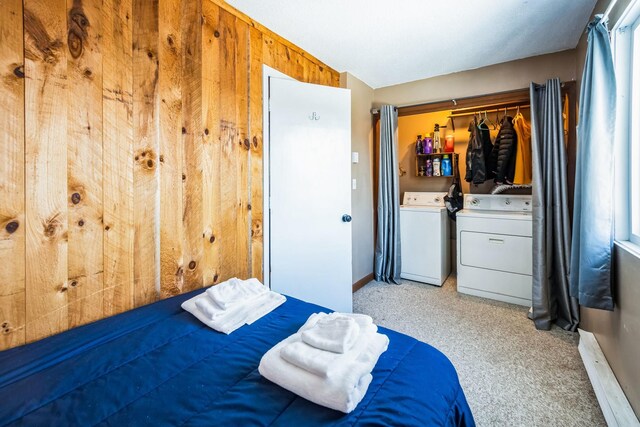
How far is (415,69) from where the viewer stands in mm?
2928

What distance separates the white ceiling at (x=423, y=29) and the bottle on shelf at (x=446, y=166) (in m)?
1.11

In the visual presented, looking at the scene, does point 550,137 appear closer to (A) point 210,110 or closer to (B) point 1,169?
(A) point 210,110

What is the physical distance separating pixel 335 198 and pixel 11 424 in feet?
6.87

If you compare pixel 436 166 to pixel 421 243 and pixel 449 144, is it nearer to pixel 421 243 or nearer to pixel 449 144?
pixel 449 144

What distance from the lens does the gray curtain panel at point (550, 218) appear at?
2.33 meters

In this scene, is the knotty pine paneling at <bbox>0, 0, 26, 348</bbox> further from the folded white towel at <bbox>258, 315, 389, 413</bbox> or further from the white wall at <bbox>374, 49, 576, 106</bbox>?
the white wall at <bbox>374, 49, 576, 106</bbox>

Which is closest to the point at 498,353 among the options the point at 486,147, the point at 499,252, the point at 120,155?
the point at 499,252

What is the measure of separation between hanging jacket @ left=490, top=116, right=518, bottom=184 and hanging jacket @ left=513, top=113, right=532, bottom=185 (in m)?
0.04

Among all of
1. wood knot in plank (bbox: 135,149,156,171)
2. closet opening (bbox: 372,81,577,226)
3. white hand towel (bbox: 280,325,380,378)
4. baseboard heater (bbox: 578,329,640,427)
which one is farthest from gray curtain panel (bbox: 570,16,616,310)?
wood knot in plank (bbox: 135,149,156,171)

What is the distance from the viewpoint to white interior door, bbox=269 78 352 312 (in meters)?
2.24

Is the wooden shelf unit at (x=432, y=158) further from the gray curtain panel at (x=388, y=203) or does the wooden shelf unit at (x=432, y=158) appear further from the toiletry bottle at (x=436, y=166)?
the gray curtain panel at (x=388, y=203)

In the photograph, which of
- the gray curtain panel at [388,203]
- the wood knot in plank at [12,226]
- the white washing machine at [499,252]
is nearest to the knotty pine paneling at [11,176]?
the wood knot in plank at [12,226]

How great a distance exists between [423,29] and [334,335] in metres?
2.21

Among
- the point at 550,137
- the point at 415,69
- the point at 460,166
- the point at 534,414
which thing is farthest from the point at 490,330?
the point at 415,69
